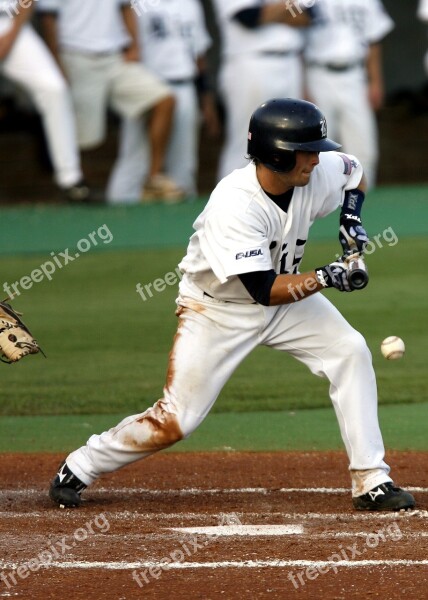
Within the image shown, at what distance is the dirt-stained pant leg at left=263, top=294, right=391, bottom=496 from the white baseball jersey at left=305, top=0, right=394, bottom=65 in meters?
8.79

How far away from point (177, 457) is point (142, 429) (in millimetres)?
1189

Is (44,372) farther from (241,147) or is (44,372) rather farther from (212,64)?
(212,64)

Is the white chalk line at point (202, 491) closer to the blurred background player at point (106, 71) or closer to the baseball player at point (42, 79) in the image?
the baseball player at point (42, 79)

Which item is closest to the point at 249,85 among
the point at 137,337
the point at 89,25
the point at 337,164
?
the point at 89,25

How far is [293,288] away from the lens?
205 inches

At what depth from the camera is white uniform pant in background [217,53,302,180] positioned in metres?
13.7

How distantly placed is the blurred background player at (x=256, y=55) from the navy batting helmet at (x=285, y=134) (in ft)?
27.0

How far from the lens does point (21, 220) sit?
13.4 meters

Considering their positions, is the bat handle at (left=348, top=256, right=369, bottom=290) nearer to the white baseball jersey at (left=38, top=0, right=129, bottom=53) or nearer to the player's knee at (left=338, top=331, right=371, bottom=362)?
the player's knee at (left=338, top=331, right=371, bottom=362)

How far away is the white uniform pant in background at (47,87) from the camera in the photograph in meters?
13.0

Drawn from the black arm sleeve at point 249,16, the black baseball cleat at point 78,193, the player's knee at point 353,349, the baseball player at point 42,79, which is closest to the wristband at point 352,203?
the player's knee at point 353,349

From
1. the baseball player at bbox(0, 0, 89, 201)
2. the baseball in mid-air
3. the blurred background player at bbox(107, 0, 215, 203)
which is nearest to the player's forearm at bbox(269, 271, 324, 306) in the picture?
the baseball in mid-air

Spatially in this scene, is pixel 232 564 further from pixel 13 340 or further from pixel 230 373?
pixel 13 340

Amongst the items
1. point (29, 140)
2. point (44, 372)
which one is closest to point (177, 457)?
point (44, 372)
